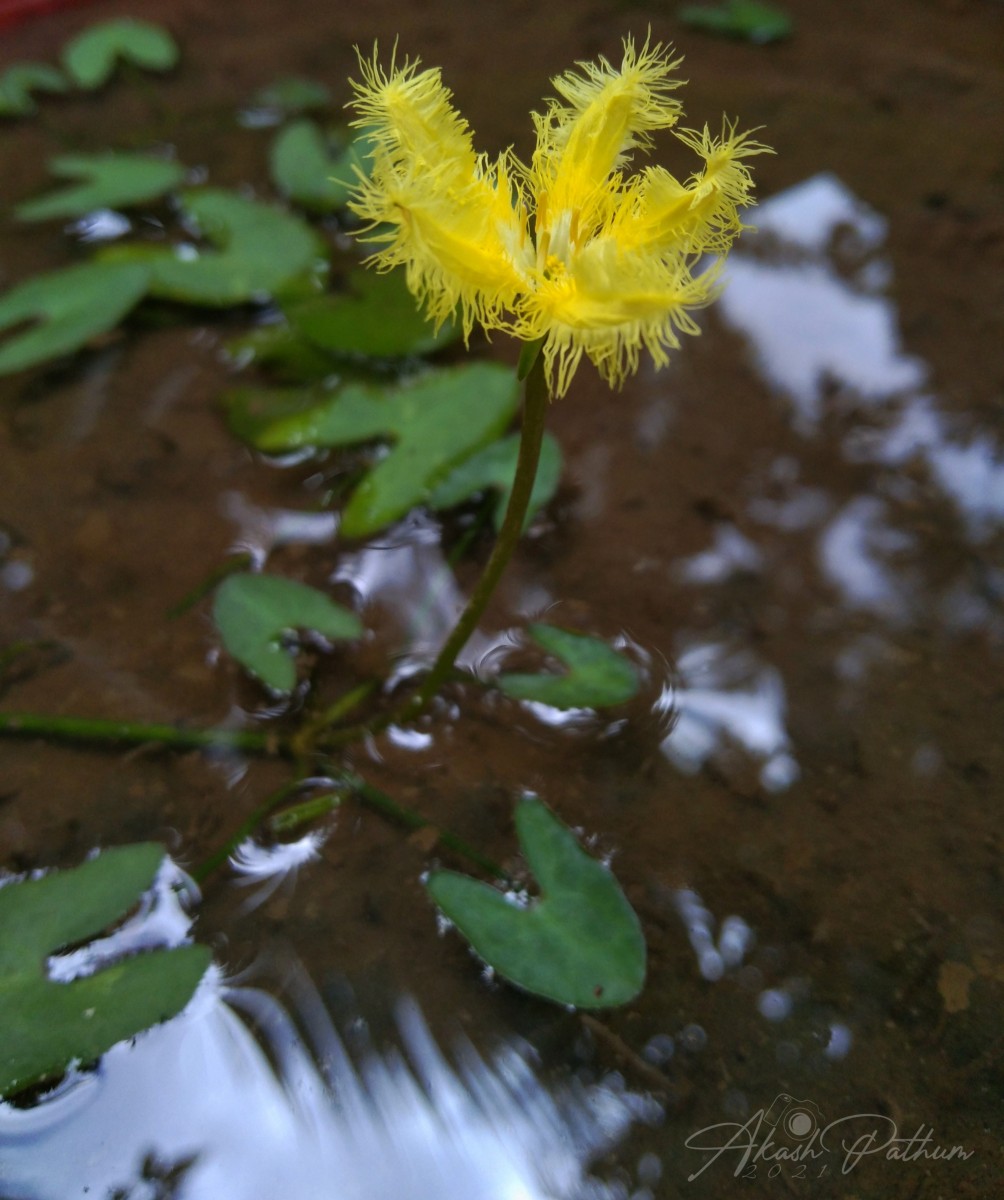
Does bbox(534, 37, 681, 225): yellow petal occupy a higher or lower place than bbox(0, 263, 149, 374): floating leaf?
higher

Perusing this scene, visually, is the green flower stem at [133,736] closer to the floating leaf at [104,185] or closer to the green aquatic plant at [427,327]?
the green aquatic plant at [427,327]

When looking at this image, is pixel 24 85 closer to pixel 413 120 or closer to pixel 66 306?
pixel 66 306

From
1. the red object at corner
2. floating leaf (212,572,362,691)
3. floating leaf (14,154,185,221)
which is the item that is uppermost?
the red object at corner

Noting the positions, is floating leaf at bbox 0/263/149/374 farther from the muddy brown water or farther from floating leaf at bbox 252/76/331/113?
floating leaf at bbox 252/76/331/113

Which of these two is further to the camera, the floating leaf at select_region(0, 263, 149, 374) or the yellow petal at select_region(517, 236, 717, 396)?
the floating leaf at select_region(0, 263, 149, 374)

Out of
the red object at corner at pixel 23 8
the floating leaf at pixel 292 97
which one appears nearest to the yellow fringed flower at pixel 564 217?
the floating leaf at pixel 292 97

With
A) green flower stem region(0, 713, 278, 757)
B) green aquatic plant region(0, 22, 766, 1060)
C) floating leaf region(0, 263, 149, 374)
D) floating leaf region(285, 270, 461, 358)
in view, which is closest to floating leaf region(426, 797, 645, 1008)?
green aquatic plant region(0, 22, 766, 1060)
